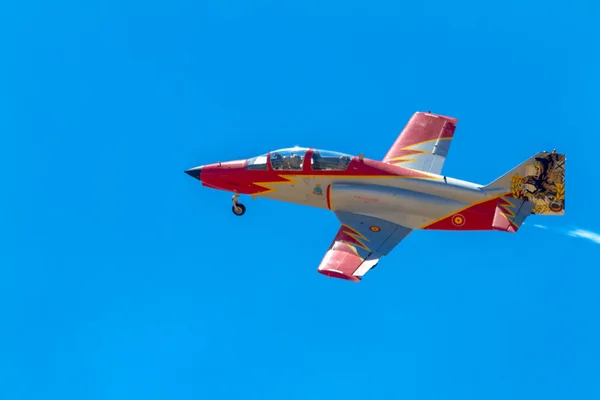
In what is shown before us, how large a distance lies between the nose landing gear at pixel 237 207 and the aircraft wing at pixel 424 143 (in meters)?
5.44

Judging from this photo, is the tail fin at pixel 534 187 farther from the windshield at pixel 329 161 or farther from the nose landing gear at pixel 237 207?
the nose landing gear at pixel 237 207

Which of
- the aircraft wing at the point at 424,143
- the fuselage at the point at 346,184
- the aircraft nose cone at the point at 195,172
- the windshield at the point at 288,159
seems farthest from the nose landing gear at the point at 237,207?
the aircraft wing at the point at 424,143

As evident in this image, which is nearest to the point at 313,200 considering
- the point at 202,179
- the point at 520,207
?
the point at 202,179

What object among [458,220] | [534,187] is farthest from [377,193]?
[534,187]

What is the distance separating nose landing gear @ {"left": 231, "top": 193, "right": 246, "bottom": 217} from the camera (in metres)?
46.1

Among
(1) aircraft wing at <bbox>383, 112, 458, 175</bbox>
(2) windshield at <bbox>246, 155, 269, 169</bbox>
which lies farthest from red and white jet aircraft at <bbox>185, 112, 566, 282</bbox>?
(1) aircraft wing at <bbox>383, 112, 458, 175</bbox>

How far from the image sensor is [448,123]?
158 ft

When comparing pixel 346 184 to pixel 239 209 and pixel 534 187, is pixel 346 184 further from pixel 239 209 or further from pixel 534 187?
pixel 534 187

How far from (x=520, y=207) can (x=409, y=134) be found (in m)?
6.42

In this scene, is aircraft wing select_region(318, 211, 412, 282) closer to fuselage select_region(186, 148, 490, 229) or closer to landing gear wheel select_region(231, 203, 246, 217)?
fuselage select_region(186, 148, 490, 229)

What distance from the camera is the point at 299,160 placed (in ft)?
148

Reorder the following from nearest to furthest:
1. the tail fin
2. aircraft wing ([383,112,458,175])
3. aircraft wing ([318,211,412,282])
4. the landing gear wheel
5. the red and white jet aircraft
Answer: aircraft wing ([318,211,412,282])
the tail fin
the red and white jet aircraft
the landing gear wheel
aircraft wing ([383,112,458,175])

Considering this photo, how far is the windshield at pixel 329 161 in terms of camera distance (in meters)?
44.5

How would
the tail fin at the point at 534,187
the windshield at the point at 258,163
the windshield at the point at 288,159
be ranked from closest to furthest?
1. the tail fin at the point at 534,187
2. the windshield at the point at 288,159
3. the windshield at the point at 258,163
